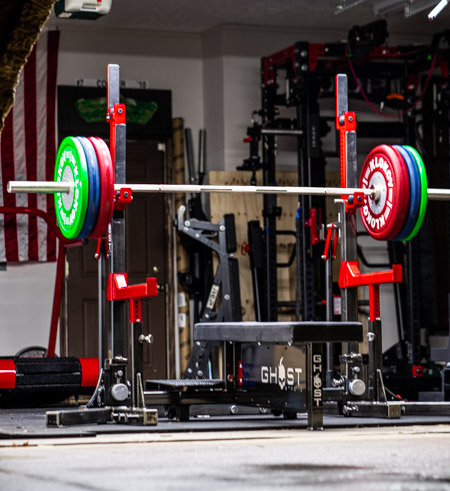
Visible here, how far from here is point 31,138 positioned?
8.93m

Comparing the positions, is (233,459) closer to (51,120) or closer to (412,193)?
(412,193)

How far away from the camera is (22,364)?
21.9ft

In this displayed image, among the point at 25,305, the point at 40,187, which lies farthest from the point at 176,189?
the point at 25,305

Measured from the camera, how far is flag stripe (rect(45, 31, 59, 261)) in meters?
8.91

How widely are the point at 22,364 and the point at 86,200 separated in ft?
7.46

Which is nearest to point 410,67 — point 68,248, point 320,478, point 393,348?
point 393,348

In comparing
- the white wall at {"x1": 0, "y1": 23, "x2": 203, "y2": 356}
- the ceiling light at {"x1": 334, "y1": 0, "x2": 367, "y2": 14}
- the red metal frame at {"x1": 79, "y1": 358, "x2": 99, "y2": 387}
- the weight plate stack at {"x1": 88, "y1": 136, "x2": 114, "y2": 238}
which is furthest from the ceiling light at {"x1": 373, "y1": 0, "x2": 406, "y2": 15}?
the weight plate stack at {"x1": 88, "y1": 136, "x2": 114, "y2": 238}

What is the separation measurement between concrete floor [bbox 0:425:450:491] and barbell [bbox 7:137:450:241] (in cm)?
103

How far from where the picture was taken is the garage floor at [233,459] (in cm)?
288

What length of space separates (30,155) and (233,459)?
5.84m

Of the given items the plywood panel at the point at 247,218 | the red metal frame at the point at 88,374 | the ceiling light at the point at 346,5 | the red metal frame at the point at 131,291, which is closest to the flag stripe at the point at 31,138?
the plywood panel at the point at 247,218

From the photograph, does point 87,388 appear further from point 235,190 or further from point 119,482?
point 119,482

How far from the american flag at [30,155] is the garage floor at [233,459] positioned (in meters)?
4.10

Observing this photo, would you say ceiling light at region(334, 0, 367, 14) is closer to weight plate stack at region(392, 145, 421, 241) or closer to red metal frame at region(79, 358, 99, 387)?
weight plate stack at region(392, 145, 421, 241)
